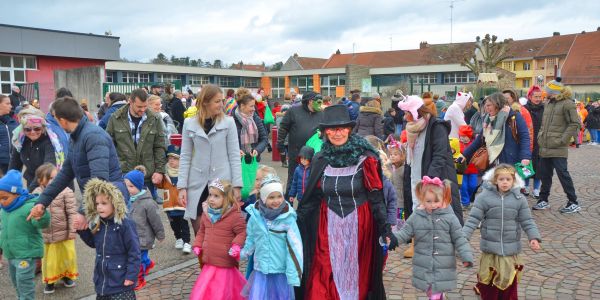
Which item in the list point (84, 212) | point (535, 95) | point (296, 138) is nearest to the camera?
point (84, 212)

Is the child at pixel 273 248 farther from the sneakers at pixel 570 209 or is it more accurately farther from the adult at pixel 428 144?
the sneakers at pixel 570 209

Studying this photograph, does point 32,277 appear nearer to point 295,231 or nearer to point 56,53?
point 295,231

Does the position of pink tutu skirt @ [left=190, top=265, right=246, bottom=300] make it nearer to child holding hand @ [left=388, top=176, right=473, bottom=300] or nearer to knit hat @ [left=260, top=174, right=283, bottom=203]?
knit hat @ [left=260, top=174, right=283, bottom=203]

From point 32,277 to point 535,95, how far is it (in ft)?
28.8

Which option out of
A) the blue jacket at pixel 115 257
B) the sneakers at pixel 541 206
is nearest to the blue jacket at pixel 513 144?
the sneakers at pixel 541 206

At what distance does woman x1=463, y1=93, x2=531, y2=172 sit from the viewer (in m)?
6.97

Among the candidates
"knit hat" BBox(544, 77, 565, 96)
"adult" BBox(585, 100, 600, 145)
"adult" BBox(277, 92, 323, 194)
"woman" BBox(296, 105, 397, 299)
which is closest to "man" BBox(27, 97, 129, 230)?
"woman" BBox(296, 105, 397, 299)

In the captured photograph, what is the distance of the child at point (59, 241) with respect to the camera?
4.98 meters

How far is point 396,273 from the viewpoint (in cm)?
552

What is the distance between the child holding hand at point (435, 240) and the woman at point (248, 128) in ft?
8.57

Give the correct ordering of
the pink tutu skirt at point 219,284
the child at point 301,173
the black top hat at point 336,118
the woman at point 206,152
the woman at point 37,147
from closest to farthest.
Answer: the black top hat at point 336,118, the pink tutu skirt at point 219,284, the woman at point 206,152, the child at point 301,173, the woman at point 37,147

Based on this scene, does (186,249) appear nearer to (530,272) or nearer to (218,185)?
(218,185)

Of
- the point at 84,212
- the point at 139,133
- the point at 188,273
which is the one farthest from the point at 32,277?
the point at 139,133

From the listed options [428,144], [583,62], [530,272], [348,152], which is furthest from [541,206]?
[583,62]
